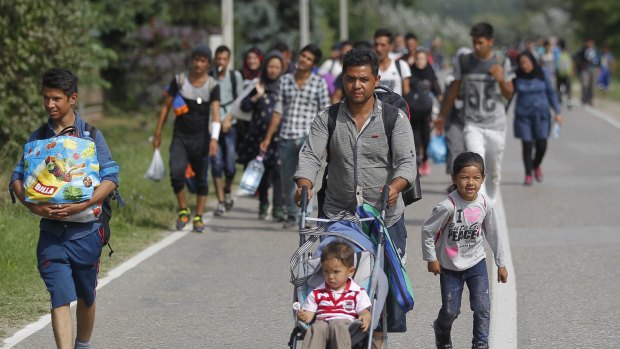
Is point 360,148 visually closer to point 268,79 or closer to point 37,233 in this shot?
point 37,233

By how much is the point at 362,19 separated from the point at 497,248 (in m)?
64.8

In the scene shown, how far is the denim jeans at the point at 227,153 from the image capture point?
551 inches

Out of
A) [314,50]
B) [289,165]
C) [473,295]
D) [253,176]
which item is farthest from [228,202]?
[473,295]

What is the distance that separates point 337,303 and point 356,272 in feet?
0.88

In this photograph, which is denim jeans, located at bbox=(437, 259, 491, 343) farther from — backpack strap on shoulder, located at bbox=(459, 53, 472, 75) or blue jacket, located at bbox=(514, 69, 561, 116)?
blue jacket, located at bbox=(514, 69, 561, 116)

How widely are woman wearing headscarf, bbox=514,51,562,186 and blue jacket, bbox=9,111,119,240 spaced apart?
9.95 metres

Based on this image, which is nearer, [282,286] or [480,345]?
[480,345]

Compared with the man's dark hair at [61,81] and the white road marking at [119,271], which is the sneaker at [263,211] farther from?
the man's dark hair at [61,81]

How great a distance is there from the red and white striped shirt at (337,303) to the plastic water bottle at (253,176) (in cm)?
716

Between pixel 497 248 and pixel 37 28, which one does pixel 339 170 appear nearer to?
pixel 497 248

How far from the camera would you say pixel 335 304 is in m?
6.01

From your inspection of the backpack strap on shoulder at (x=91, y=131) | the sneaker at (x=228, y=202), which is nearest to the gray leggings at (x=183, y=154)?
the sneaker at (x=228, y=202)

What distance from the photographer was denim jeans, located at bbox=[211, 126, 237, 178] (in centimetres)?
1398

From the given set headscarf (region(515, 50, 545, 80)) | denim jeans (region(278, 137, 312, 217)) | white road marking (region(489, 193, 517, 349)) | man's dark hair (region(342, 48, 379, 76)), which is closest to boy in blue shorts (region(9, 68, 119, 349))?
man's dark hair (region(342, 48, 379, 76))
